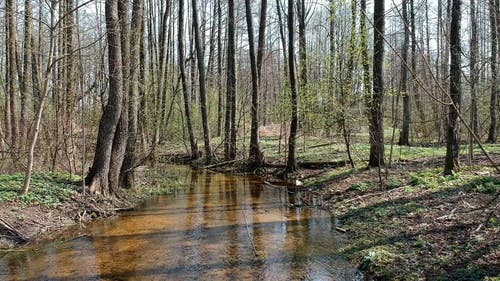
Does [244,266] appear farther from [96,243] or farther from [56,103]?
[56,103]

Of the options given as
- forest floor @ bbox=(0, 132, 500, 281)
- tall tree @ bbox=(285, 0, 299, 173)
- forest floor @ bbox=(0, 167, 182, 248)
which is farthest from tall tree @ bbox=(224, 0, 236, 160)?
forest floor @ bbox=(0, 167, 182, 248)

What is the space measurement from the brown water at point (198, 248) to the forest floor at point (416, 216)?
0.54 meters

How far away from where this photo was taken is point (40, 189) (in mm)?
9211

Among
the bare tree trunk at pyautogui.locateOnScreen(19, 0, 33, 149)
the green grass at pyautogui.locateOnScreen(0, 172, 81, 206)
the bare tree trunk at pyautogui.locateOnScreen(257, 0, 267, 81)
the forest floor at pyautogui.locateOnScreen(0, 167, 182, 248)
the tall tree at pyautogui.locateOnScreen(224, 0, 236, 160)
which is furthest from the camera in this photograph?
the tall tree at pyautogui.locateOnScreen(224, 0, 236, 160)

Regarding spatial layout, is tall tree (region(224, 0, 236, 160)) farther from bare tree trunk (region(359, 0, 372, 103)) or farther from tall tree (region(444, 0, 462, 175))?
tall tree (region(444, 0, 462, 175))

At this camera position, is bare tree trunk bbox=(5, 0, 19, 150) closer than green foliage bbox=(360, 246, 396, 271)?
No

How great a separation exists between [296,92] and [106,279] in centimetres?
1010

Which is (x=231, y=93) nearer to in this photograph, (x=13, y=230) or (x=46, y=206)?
(x=46, y=206)

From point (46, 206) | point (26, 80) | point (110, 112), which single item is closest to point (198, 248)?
point (46, 206)

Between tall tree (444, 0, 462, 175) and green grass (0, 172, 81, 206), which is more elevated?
tall tree (444, 0, 462, 175)

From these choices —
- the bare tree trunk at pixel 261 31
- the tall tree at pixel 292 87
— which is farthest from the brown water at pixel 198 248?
the bare tree trunk at pixel 261 31

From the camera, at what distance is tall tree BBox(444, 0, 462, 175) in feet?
30.9

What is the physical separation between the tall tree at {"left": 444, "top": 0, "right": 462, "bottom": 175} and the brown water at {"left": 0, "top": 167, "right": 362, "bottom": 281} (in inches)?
134

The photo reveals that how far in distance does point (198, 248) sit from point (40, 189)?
14.4 feet
